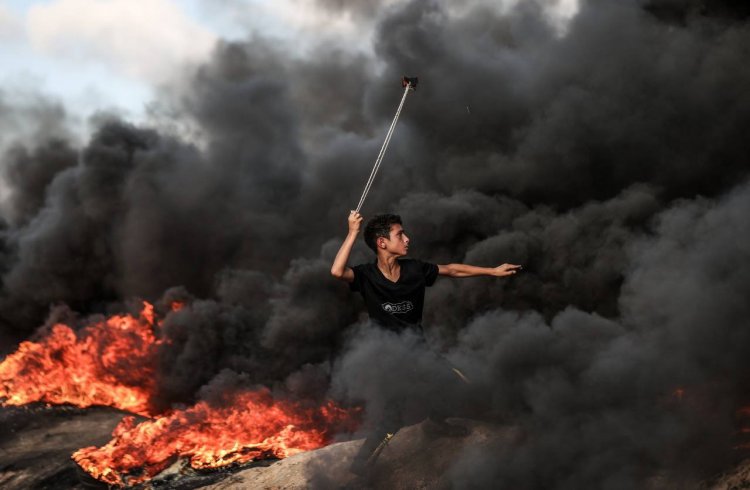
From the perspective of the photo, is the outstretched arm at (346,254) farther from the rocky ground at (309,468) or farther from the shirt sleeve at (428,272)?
the rocky ground at (309,468)

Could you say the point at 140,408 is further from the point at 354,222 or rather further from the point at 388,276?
the point at 354,222

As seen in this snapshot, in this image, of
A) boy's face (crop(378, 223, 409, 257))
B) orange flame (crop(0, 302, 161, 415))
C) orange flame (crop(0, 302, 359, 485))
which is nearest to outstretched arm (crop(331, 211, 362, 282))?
boy's face (crop(378, 223, 409, 257))

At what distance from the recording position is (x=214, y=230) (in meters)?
15.7

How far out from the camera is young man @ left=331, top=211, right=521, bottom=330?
5.21 m

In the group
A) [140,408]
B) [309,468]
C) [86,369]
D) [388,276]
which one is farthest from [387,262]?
[86,369]

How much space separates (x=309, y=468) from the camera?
5711 mm

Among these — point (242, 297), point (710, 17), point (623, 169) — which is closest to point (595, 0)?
point (710, 17)

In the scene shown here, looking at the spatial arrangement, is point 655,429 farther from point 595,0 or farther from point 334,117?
point 334,117

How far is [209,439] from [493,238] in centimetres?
690

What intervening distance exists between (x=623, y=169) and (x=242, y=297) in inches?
369

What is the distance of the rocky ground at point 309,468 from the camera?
16.6ft

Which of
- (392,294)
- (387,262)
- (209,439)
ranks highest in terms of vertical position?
(387,262)

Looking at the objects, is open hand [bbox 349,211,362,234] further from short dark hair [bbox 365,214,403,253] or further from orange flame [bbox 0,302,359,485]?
orange flame [bbox 0,302,359,485]

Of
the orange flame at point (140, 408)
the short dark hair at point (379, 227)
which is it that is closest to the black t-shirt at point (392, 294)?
the short dark hair at point (379, 227)
